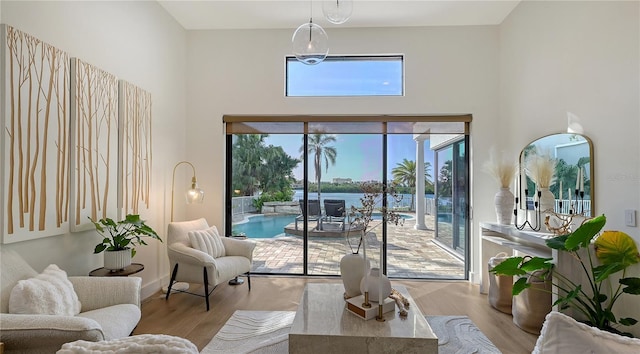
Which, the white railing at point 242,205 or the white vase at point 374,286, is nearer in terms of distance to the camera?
the white vase at point 374,286

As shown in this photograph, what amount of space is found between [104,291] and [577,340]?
261 cm

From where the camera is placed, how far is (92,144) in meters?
2.79

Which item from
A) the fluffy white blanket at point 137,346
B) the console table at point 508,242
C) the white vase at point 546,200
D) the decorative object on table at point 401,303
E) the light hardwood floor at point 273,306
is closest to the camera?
the fluffy white blanket at point 137,346

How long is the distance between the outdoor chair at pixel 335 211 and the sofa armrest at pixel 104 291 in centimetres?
262

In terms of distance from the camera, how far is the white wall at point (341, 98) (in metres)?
4.24

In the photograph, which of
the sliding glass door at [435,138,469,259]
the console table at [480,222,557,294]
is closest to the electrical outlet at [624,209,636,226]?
the console table at [480,222,557,294]

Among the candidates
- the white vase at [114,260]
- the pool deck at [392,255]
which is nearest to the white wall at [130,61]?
the white vase at [114,260]

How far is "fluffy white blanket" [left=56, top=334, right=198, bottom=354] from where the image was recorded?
1016 millimetres

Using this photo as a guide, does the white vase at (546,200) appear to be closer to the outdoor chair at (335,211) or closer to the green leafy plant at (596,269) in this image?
the green leafy plant at (596,269)

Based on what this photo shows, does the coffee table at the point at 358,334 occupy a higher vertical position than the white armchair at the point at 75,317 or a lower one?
lower

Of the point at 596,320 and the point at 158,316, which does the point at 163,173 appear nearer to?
the point at 158,316

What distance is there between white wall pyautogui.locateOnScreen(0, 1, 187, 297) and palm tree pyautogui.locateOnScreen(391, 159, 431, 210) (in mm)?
3005

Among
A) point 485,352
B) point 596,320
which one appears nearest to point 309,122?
point 485,352

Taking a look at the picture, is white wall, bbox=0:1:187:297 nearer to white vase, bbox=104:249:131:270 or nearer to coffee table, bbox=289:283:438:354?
white vase, bbox=104:249:131:270
